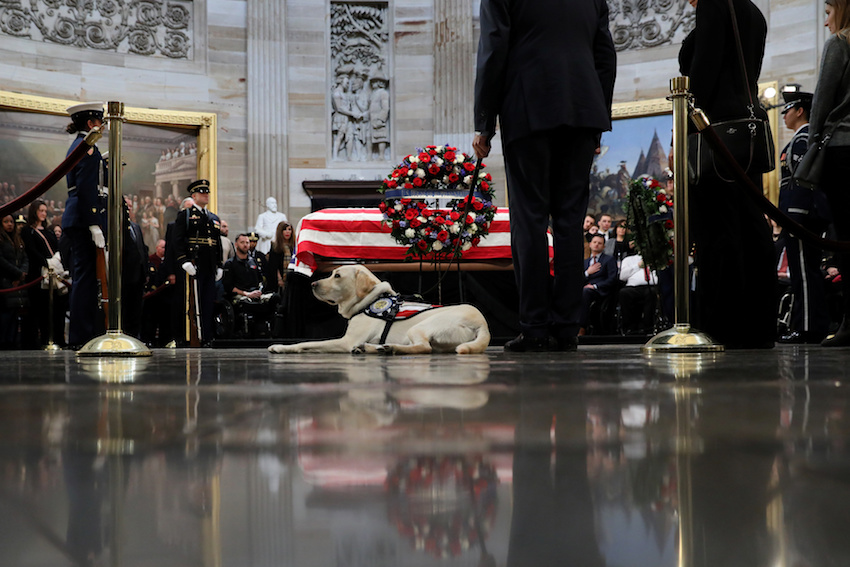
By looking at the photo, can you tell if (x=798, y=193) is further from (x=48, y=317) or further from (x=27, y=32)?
(x=27, y=32)

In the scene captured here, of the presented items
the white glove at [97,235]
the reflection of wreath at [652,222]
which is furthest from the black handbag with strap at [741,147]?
the white glove at [97,235]

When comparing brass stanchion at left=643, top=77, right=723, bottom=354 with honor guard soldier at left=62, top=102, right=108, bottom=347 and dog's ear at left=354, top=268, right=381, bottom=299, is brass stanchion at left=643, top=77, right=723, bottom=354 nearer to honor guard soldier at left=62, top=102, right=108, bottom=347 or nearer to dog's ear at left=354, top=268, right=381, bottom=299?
dog's ear at left=354, top=268, right=381, bottom=299

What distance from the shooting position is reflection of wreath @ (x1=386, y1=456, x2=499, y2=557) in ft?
1.88

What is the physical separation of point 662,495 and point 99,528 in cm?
42

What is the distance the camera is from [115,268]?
13.3 feet

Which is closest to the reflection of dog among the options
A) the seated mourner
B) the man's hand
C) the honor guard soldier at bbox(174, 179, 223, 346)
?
the man's hand

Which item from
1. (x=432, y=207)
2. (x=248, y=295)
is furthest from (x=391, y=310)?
(x=248, y=295)

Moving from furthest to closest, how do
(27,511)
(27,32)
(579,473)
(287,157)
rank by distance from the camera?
(287,157)
(27,32)
(579,473)
(27,511)

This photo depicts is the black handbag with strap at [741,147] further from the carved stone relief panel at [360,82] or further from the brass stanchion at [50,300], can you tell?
the carved stone relief panel at [360,82]

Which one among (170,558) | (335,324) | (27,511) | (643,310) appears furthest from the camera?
(643,310)

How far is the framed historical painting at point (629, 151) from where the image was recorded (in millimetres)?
14320

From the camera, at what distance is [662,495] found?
691mm

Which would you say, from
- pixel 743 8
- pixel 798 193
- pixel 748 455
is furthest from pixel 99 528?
pixel 798 193

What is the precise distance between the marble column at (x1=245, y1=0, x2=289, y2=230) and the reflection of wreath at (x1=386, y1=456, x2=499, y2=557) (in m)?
14.4
